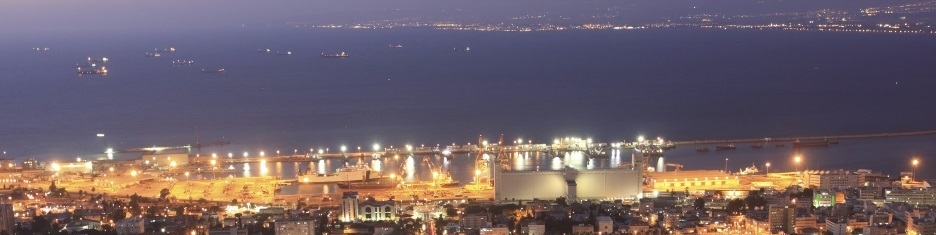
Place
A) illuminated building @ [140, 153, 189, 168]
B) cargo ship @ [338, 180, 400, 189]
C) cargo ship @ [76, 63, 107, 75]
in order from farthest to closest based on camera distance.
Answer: cargo ship @ [76, 63, 107, 75], illuminated building @ [140, 153, 189, 168], cargo ship @ [338, 180, 400, 189]

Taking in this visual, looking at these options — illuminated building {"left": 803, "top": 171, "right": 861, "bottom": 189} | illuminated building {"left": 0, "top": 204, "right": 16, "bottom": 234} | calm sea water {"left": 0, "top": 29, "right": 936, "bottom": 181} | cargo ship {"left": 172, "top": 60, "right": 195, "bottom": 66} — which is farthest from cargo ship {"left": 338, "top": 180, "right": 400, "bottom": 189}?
cargo ship {"left": 172, "top": 60, "right": 195, "bottom": 66}

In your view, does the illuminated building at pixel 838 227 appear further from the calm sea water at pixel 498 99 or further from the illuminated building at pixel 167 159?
the illuminated building at pixel 167 159

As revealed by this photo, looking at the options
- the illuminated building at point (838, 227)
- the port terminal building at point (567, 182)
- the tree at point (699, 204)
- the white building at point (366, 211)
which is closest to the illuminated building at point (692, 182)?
the port terminal building at point (567, 182)

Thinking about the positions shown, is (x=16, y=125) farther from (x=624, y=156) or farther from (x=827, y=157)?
(x=827, y=157)

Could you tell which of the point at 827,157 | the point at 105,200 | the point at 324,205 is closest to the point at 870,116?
the point at 827,157

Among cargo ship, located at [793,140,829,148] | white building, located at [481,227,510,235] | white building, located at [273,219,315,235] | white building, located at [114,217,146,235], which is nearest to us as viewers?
white building, located at [481,227,510,235]

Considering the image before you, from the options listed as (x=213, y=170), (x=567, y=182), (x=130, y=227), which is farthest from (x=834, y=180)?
(x=213, y=170)

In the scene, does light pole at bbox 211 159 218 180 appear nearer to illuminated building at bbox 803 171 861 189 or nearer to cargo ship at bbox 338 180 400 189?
cargo ship at bbox 338 180 400 189
